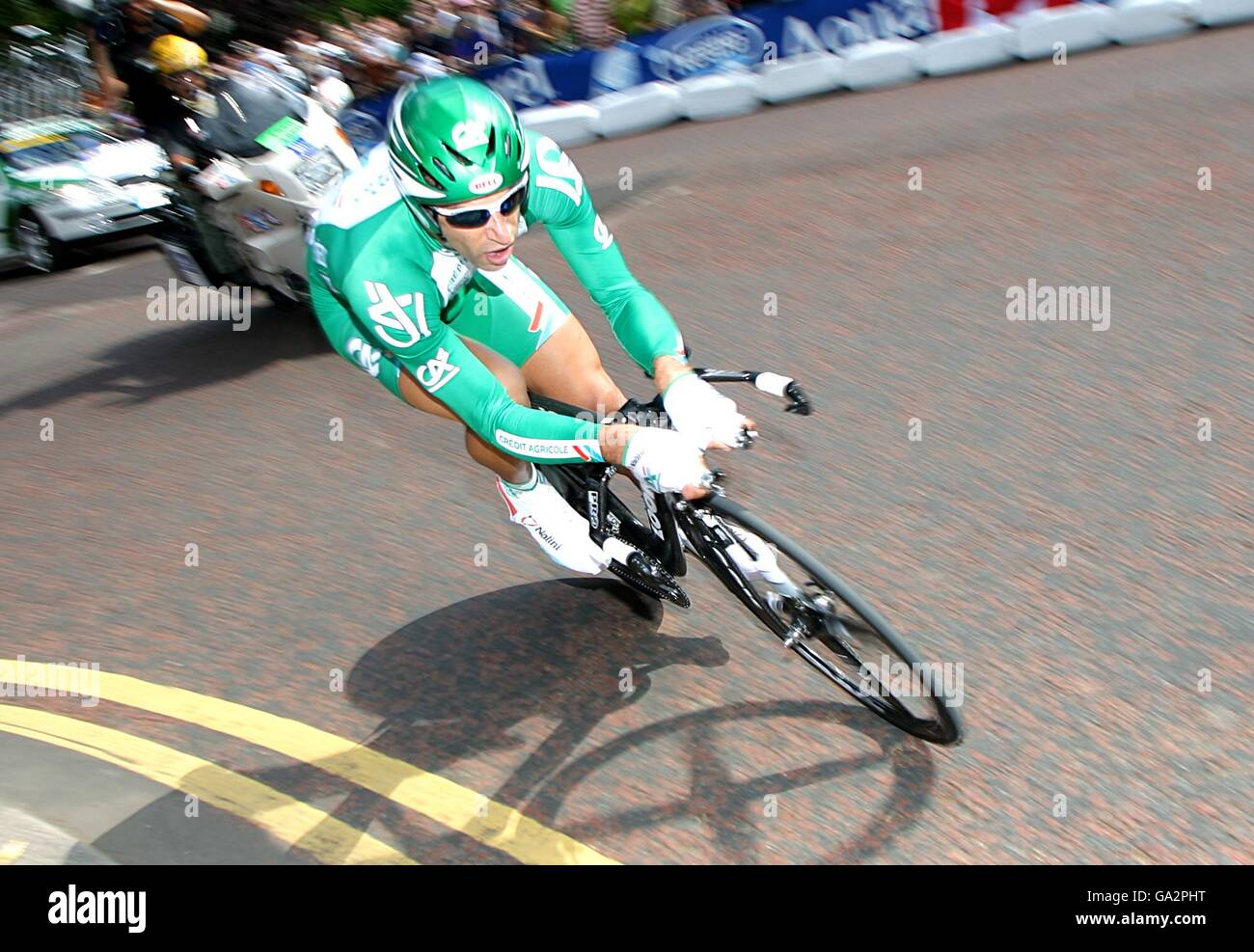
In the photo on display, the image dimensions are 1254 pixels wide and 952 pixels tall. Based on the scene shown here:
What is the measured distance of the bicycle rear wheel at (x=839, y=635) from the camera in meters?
3.95

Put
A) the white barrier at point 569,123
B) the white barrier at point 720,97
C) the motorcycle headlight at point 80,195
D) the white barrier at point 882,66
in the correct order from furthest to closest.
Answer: the white barrier at point 569,123, the white barrier at point 720,97, the white barrier at point 882,66, the motorcycle headlight at point 80,195

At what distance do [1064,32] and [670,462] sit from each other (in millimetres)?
11690

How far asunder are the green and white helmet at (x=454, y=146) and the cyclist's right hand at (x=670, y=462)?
0.88m

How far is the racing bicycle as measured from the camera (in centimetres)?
394

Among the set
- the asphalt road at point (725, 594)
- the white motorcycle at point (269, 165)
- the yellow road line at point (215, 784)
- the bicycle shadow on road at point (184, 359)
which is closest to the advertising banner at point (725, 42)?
the asphalt road at point (725, 594)

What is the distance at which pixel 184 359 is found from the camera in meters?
9.27

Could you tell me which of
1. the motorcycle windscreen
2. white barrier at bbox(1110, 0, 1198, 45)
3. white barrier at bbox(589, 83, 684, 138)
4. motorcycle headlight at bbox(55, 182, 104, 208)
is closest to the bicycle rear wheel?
the motorcycle windscreen

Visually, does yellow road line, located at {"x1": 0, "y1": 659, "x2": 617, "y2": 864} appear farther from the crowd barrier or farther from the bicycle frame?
the crowd barrier

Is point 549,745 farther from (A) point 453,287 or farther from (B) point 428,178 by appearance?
(B) point 428,178

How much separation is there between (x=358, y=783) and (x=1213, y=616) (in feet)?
10.0

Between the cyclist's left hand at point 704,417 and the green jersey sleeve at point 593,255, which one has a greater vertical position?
the green jersey sleeve at point 593,255

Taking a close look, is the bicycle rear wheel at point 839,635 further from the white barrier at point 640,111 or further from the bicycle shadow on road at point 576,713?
the white barrier at point 640,111

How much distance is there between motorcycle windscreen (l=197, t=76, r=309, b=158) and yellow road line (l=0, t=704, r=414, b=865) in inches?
167
